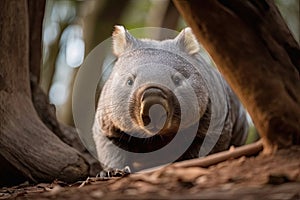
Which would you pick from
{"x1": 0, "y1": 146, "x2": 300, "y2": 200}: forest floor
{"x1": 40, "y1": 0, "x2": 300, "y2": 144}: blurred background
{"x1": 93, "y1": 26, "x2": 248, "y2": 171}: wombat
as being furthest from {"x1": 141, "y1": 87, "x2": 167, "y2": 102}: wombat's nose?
{"x1": 40, "y1": 0, "x2": 300, "y2": 144}: blurred background

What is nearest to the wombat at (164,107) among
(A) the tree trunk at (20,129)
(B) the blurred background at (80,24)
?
(A) the tree trunk at (20,129)

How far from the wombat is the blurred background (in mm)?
1390

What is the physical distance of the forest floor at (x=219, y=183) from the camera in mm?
1864

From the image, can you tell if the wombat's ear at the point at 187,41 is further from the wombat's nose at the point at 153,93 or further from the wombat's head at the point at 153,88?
the wombat's nose at the point at 153,93

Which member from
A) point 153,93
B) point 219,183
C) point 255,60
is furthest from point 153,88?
point 219,183

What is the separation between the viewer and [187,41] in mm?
4605

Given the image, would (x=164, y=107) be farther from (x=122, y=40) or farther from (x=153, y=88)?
(x=122, y=40)

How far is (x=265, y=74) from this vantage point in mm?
2355

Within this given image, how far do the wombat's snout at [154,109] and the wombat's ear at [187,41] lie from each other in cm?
83

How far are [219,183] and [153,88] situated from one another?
1.83m

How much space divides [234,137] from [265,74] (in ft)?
10.5

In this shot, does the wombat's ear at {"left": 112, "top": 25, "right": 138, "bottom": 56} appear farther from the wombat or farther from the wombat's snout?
the wombat's snout

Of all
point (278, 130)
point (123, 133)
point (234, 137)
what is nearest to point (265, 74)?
point (278, 130)

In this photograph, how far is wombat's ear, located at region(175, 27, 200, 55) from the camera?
459 centimetres
